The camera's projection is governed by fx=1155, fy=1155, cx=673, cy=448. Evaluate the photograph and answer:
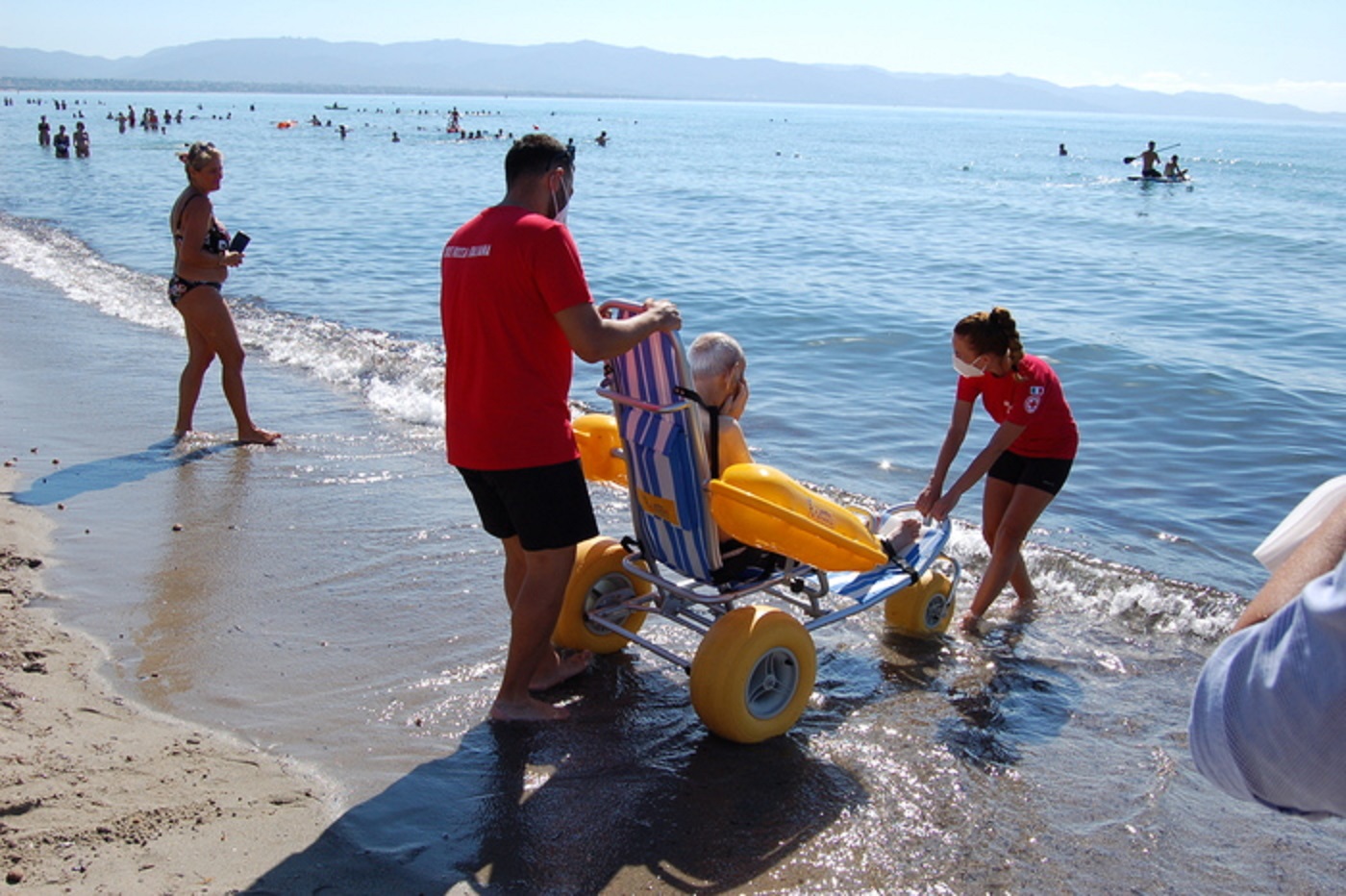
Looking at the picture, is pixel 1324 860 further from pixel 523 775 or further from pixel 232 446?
pixel 232 446

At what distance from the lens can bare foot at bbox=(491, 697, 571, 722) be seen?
4277mm

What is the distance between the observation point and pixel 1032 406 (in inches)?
214

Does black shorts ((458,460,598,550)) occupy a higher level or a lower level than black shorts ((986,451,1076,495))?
higher

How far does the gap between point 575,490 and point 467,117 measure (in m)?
122

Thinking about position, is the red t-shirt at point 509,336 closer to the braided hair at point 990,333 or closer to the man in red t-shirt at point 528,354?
the man in red t-shirt at point 528,354

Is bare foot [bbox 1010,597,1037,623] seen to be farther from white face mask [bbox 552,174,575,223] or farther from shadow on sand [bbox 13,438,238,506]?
shadow on sand [bbox 13,438,238,506]

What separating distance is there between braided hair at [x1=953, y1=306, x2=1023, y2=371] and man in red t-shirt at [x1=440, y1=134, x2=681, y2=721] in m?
1.80

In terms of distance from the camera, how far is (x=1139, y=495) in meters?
8.74

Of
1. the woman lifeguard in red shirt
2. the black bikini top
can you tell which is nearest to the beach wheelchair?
the woman lifeguard in red shirt

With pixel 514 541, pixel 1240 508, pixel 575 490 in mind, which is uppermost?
pixel 575 490

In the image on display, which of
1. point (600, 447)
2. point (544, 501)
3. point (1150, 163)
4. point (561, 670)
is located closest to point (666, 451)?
point (544, 501)

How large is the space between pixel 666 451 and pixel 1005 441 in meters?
1.93

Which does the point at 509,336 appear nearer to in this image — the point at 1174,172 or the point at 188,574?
the point at 188,574

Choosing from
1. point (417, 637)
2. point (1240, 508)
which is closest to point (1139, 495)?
point (1240, 508)
